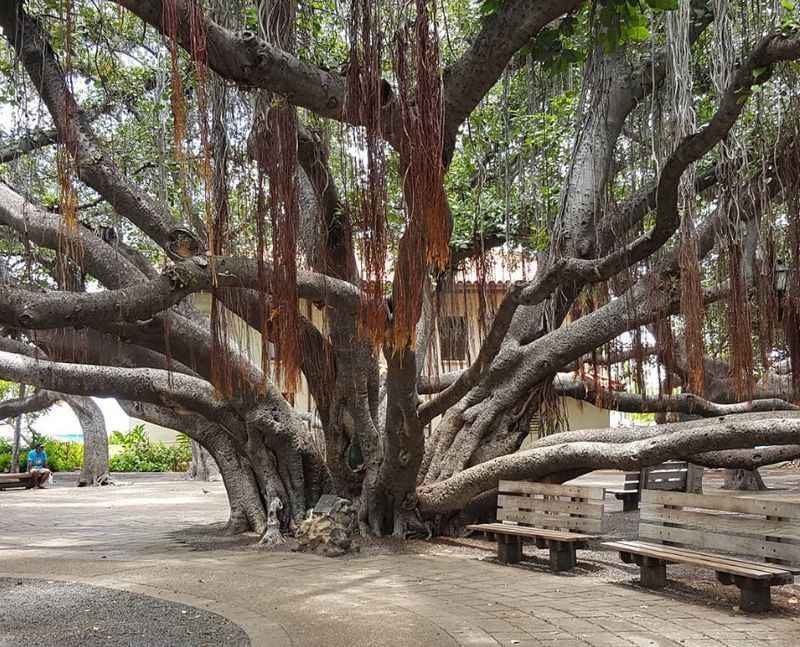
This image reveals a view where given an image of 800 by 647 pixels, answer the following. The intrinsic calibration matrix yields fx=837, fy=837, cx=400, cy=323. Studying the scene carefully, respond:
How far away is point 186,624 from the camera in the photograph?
4.78 m

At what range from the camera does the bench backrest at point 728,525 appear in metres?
5.05

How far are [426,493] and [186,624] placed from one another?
3.82m

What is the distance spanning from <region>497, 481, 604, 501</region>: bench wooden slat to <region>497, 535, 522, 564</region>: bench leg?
50cm

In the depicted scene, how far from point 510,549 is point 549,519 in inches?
16.1

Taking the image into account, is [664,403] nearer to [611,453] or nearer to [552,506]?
[611,453]

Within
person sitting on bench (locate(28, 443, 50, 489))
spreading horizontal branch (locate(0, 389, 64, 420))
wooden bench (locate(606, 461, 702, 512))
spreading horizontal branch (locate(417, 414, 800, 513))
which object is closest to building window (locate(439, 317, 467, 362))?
spreading horizontal branch (locate(417, 414, 800, 513))

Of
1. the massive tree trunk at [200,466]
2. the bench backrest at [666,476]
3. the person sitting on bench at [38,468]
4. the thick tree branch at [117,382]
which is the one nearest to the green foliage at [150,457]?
the massive tree trunk at [200,466]

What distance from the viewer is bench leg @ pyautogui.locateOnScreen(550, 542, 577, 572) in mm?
6402

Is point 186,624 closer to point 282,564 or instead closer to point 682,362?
point 282,564

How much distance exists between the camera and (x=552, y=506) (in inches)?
275

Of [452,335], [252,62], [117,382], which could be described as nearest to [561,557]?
[452,335]

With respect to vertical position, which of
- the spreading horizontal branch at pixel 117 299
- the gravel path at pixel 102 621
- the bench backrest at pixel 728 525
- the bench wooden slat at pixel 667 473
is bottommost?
the gravel path at pixel 102 621

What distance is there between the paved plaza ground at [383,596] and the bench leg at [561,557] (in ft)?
0.39

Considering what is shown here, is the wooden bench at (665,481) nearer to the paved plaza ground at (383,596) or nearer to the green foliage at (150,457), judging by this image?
the paved plaza ground at (383,596)
